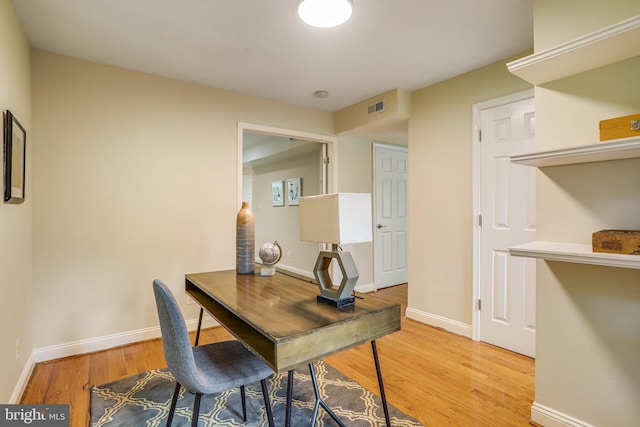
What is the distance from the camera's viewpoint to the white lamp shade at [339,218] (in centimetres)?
149

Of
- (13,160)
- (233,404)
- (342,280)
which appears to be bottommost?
(233,404)

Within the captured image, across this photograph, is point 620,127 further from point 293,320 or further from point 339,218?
point 293,320

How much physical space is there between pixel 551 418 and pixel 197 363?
5.92 ft

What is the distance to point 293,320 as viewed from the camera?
4.29 feet

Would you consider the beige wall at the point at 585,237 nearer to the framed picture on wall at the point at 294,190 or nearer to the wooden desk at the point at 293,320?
the wooden desk at the point at 293,320

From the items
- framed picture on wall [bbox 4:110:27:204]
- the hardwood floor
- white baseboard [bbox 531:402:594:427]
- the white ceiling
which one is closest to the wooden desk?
the hardwood floor

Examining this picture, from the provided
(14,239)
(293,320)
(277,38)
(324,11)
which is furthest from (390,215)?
(14,239)

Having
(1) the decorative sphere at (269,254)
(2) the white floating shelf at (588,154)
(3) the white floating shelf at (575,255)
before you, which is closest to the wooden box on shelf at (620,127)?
(2) the white floating shelf at (588,154)

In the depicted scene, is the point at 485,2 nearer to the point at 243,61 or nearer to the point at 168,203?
the point at 243,61

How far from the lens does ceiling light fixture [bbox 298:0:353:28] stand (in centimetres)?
179

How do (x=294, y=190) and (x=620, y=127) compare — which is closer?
(x=620, y=127)

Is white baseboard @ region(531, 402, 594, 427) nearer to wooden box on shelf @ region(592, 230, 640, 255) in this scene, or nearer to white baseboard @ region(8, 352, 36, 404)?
A: wooden box on shelf @ region(592, 230, 640, 255)

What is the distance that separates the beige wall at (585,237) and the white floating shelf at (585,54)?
0.20 feet

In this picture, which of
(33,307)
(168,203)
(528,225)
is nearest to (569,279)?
(528,225)
